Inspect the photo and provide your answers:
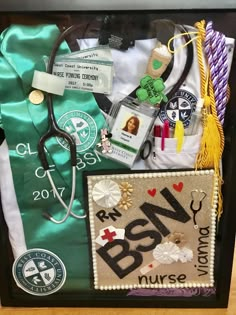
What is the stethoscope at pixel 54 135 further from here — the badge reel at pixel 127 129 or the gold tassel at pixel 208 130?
the gold tassel at pixel 208 130

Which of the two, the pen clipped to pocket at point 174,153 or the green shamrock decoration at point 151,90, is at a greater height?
the green shamrock decoration at point 151,90

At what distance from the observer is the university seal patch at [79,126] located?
2.72ft

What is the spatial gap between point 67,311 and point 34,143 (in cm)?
34

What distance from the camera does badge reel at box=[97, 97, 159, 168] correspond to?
2.66 ft

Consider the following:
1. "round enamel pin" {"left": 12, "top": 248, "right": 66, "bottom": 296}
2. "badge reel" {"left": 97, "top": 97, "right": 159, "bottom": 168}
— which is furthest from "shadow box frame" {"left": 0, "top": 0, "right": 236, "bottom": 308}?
"badge reel" {"left": 97, "top": 97, "right": 159, "bottom": 168}

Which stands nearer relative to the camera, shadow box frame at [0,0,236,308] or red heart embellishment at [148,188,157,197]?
Answer: shadow box frame at [0,0,236,308]

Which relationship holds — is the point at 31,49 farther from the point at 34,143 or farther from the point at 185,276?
the point at 185,276

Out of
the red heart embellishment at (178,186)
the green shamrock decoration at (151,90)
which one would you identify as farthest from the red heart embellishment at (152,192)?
the green shamrock decoration at (151,90)

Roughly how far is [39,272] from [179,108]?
39cm

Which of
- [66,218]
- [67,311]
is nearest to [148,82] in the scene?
[66,218]

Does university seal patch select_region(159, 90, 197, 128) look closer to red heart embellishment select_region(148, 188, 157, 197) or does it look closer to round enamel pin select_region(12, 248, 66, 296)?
red heart embellishment select_region(148, 188, 157, 197)

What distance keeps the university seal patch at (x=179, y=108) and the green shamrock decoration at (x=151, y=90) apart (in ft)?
0.09

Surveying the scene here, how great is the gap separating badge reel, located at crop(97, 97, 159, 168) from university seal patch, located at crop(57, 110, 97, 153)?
18mm

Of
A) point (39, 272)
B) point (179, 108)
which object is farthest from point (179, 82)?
point (39, 272)
